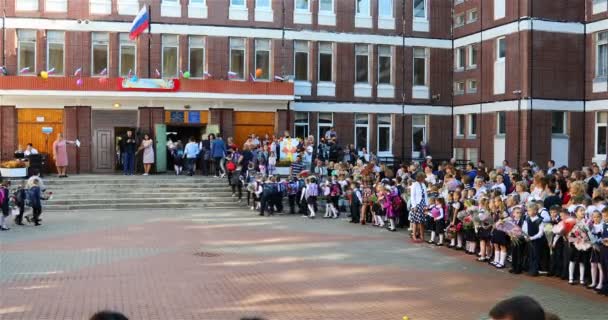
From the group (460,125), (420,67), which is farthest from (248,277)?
(420,67)

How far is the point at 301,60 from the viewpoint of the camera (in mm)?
36156

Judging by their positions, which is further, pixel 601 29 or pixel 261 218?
pixel 601 29

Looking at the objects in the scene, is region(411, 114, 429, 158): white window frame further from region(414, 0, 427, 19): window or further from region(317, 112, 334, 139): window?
region(414, 0, 427, 19): window

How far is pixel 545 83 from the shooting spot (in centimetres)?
3141

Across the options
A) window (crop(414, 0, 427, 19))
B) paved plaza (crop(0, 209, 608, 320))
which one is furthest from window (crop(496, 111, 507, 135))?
paved plaza (crop(0, 209, 608, 320))

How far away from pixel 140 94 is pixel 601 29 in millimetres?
20701

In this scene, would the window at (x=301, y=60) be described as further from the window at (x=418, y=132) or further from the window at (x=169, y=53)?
the window at (x=418, y=132)

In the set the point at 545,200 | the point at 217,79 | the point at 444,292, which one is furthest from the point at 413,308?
the point at 217,79

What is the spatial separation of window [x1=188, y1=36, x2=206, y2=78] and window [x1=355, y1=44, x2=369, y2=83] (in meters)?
8.14

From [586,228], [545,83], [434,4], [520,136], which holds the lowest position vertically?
[586,228]

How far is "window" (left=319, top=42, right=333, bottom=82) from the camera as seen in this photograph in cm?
3638

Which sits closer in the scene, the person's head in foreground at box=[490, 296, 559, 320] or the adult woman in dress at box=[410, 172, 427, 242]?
the person's head in foreground at box=[490, 296, 559, 320]

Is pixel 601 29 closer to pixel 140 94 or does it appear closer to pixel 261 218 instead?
pixel 261 218

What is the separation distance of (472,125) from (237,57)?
12684 millimetres
